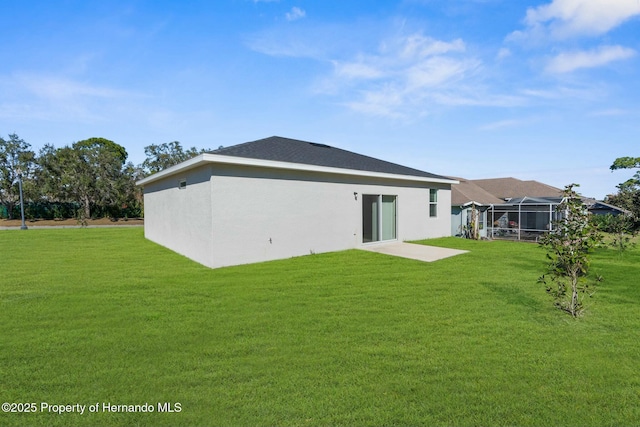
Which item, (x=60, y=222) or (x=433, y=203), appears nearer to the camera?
(x=433, y=203)

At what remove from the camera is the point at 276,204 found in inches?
360

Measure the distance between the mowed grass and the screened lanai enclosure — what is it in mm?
9951

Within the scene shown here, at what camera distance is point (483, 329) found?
3947 millimetres

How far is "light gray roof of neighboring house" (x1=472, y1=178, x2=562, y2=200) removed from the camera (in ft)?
78.5

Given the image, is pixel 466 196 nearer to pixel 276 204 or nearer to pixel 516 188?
pixel 516 188

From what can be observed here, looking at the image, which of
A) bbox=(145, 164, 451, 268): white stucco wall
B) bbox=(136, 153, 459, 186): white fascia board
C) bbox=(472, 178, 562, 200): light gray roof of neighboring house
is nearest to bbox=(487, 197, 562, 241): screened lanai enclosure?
bbox=(472, 178, 562, 200): light gray roof of neighboring house

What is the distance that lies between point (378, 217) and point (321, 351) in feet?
30.7

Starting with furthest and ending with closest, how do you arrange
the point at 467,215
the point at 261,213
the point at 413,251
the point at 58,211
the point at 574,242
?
the point at 58,211, the point at 467,215, the point at 413,251, the point at 261,213, the point at 574,242

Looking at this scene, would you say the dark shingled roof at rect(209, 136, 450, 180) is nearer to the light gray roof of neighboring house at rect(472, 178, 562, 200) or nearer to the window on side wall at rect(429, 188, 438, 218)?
the window on side wall at rect(429, 188, 438, 218)

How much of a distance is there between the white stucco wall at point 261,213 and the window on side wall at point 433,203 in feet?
7.18

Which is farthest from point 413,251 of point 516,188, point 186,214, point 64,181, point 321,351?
point 64,181

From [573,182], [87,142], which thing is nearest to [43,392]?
[573,182]

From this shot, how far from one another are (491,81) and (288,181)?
8.26 metres

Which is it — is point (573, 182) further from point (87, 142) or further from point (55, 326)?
point (87, 142)
